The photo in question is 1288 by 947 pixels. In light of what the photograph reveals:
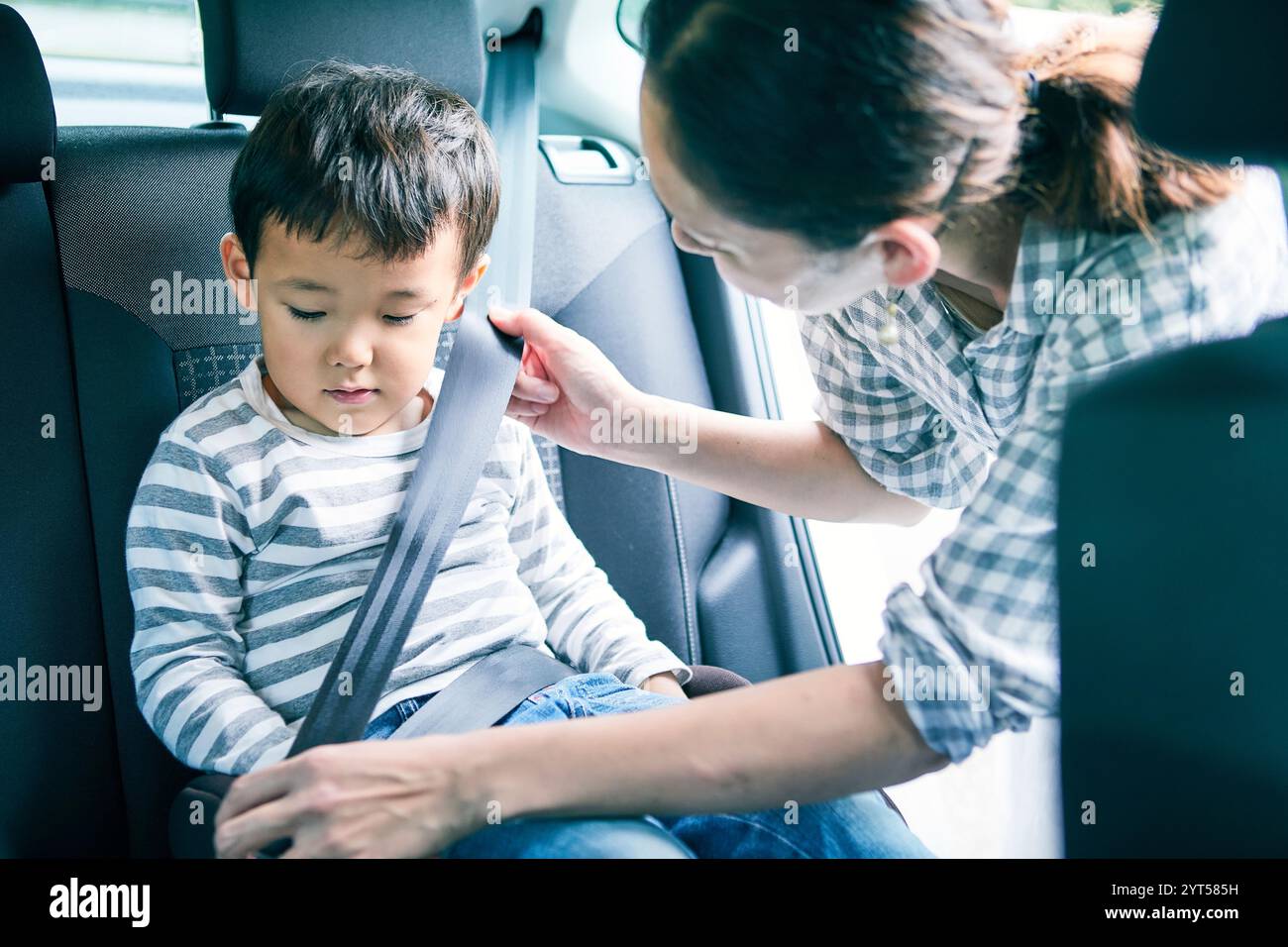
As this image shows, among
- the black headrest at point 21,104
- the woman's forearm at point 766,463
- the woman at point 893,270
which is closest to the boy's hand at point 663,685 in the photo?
the woman's forearm at point 766,463

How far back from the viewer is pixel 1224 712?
82cm

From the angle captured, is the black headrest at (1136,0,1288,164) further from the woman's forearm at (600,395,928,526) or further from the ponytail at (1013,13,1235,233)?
the woman's forearm at (600,395,928,526)

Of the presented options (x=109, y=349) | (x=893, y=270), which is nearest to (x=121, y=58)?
(x=109, y=349)

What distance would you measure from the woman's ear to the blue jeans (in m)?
0.41

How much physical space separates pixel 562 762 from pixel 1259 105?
2.35ft

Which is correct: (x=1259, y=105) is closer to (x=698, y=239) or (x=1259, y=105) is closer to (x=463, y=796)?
(x=698, y=239)

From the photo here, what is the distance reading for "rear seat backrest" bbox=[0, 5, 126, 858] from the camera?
106cm

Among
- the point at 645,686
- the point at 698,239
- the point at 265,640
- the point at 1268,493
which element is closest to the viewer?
the point at 1268,493

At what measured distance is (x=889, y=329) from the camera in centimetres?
112

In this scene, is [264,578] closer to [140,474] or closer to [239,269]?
[140,474]

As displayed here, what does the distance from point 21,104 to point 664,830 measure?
922 mm

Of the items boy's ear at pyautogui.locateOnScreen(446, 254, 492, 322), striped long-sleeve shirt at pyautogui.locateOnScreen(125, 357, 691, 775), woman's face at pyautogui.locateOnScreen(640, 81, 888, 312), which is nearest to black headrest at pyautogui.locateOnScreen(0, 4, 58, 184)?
striped long-sleeve shirt at pyautogui.locateOnScreen(125, 357, 691, 775)

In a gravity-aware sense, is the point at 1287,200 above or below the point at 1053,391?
above

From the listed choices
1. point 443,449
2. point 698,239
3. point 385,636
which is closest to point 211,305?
point 443,449
